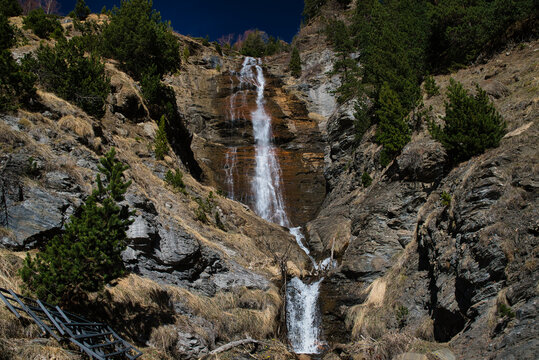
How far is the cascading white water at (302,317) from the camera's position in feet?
44.5

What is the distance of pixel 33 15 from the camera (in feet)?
60.9

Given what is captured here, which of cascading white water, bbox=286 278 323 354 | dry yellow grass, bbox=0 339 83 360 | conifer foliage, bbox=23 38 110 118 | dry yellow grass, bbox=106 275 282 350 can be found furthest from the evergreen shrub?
cascading white water, bbox=286 278 323 354

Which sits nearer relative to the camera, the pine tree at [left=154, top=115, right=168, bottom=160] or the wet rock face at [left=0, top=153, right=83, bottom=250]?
the wet rock face at [left=0, top=153, right=83, bottom=250]

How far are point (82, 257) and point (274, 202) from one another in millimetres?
21664

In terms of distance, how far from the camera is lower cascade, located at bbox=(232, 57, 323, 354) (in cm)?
1393

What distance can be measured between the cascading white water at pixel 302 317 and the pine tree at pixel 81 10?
3330 centimetres

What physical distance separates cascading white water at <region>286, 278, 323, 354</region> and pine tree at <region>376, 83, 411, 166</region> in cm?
860

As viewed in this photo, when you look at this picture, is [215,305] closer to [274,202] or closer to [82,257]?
[82,257]

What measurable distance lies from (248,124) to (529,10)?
22457 mm

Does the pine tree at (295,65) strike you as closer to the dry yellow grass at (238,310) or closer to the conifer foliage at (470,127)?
the conifer foliage at (470,127)

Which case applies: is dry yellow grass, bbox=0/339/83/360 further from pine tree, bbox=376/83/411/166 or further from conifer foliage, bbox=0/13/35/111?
pine tree, bbox=376/83/411/166

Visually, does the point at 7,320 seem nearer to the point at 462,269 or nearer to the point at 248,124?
the point at 462,269

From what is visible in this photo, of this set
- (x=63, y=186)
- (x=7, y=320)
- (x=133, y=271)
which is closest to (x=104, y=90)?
(x=63, y=186)

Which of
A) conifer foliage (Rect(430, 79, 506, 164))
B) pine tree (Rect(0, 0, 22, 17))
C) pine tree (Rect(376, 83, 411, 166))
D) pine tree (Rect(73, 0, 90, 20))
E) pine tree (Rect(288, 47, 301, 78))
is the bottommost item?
conifer foliage (Rect(430, 79, 506, 164))
